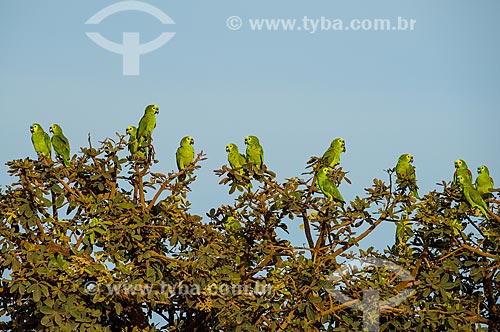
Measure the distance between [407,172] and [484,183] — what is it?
904 mm

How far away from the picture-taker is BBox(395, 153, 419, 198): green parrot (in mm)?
7883

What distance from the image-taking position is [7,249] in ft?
25.0

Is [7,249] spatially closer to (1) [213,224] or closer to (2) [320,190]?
(1) [213,224]

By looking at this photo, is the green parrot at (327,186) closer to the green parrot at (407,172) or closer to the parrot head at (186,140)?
the green parrot at (407,172)

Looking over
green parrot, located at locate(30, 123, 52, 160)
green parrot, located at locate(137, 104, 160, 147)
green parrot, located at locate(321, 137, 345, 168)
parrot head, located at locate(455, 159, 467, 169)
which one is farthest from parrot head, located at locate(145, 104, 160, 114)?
parrot head, located at locate(455, 159, 467, 169)

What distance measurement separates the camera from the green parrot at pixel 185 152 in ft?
29.3

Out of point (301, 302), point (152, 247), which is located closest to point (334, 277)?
point (301, 302)

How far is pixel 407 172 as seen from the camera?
26.1 ft

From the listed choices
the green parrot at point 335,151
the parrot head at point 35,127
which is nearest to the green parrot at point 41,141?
the parrot head at point 35,127

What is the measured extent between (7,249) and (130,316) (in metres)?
1.31

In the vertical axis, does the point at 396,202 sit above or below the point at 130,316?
above

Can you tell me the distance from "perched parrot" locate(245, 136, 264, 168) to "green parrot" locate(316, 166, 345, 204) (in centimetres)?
97

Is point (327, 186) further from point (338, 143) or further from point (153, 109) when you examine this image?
point (153, 109)

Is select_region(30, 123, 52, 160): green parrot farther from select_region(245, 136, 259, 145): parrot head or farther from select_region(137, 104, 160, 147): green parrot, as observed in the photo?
select_region(245, 136, 259, 145): parrot head
